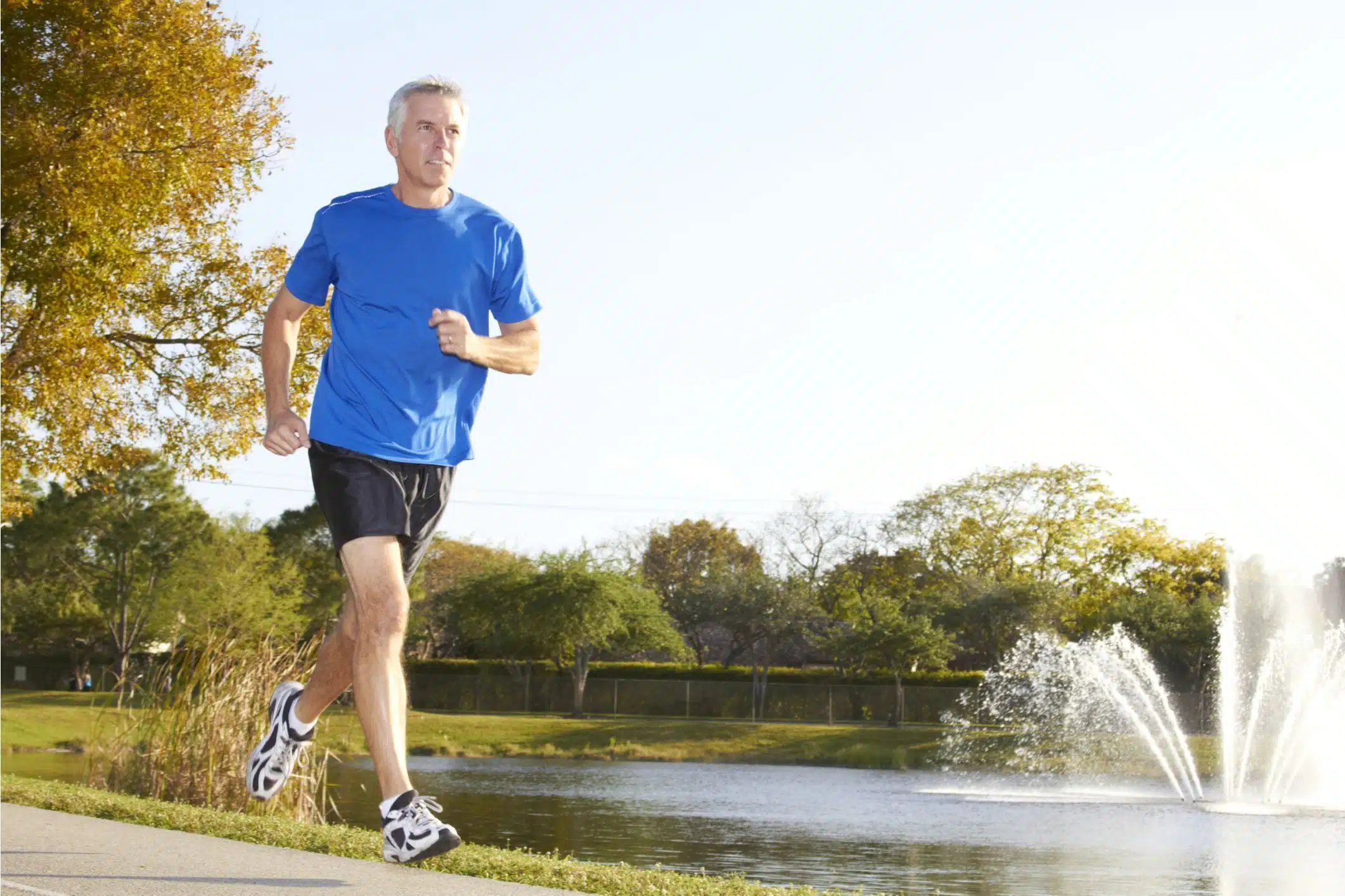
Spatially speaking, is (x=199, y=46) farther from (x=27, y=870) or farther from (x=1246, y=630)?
(x=1246, y=630)

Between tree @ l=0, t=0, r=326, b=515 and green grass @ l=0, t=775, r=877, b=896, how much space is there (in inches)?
270

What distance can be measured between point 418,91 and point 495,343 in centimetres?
75

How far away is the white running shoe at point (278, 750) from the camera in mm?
4957

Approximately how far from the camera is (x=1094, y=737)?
3534 cm

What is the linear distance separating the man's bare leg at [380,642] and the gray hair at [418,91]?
3.95 ft

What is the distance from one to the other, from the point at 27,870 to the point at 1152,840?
1628 cm

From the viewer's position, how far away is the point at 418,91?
4.43 meters

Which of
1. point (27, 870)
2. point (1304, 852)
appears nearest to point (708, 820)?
point (1304, 852)

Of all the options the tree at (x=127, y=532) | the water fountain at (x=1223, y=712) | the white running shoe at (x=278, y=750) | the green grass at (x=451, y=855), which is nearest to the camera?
the white running shoe at (x=278, y=750)

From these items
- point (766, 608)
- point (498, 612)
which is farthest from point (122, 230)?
point (766, 608)

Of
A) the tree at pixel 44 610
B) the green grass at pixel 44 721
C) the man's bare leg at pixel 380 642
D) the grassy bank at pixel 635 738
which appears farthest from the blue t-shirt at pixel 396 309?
the tree at pixel 44 610

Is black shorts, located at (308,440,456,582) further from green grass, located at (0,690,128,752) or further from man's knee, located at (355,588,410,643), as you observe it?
green grass, located at (0,690,128,752)

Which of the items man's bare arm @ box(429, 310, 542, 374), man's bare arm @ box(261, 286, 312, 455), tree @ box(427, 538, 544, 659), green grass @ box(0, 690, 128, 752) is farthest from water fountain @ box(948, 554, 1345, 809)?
man's bare arm @ box(261, 286, 312, 455)

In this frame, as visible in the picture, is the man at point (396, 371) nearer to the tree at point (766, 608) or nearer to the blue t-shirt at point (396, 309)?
the blue t-shirt at point (396, 309)
